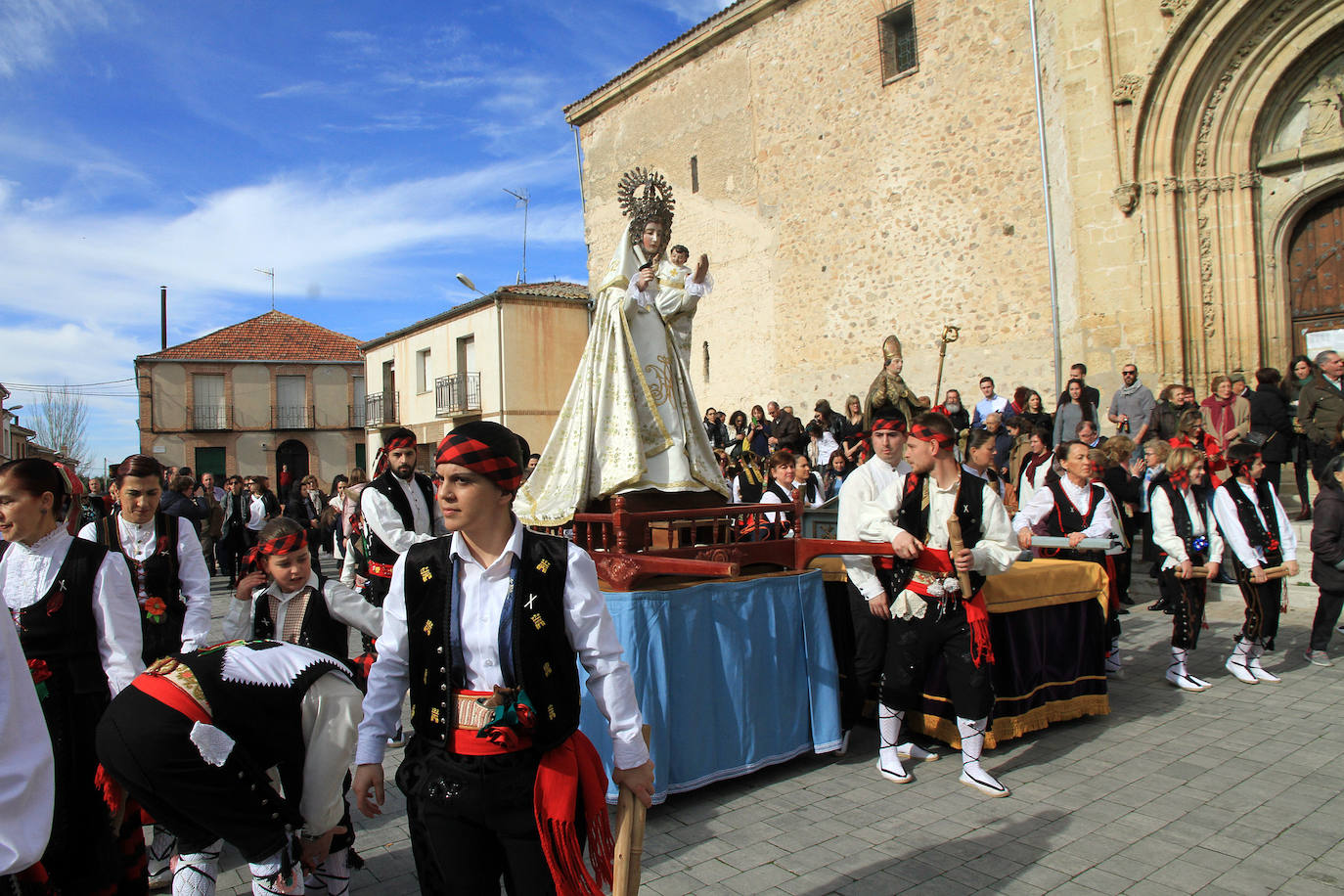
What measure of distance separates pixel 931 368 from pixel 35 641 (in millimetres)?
15263

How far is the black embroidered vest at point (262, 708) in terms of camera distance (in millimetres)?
2564

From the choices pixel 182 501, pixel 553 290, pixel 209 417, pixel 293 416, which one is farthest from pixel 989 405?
pixel 209 417

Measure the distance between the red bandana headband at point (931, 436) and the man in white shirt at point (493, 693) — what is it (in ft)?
8.47

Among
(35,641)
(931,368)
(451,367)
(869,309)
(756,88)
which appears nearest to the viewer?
(35,641)

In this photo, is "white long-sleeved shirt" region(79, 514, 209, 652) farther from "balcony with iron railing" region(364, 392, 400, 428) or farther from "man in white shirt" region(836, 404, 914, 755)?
"balcony with iron railing" region(364, 392, 400, 428)

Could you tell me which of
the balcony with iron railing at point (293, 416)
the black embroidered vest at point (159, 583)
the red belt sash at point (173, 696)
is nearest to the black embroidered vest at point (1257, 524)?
the red belt sash at point (173, 696)

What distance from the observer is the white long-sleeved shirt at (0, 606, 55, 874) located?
5.33ft

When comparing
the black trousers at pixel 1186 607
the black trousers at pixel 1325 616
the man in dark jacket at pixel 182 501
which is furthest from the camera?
the man in dark jacket at pixel 182 501

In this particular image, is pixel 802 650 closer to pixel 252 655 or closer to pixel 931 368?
pixel 252 655

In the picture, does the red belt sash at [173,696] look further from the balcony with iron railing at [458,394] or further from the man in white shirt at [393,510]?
the balcony with iron railing at [458,394]

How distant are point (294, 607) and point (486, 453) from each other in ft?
6.35

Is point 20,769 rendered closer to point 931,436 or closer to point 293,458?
point 931,436

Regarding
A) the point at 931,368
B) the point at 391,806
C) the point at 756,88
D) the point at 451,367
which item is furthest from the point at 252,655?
the point at 451,367

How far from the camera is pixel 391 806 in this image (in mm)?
4512
